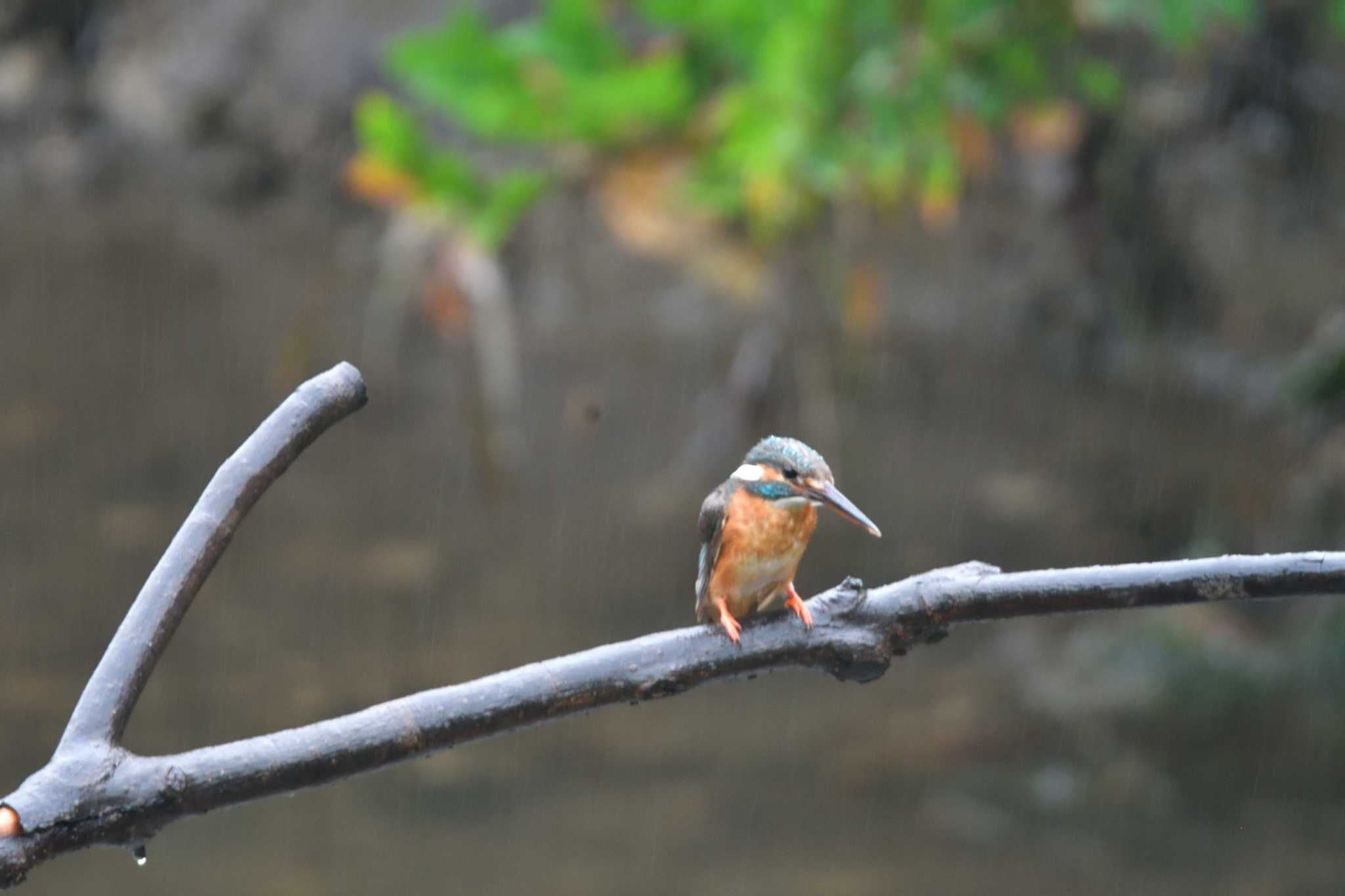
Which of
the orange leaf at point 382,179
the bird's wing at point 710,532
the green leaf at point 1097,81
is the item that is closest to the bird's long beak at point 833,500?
the bird's wing at point 710,532

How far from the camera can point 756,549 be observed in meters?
1.08

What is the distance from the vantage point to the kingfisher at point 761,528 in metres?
0.92

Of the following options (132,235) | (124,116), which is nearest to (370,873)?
(132,235)

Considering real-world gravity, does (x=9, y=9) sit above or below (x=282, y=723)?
above

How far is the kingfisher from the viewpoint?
92 centimetres

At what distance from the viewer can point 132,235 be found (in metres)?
7.36

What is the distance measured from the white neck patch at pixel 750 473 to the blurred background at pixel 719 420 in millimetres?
2094

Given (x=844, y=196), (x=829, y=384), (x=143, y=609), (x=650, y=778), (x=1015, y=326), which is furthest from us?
A: (x=1015, y=326)

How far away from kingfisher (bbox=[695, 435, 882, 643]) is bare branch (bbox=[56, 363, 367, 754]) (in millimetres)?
266

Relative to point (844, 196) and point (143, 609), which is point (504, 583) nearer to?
point (844, 196)

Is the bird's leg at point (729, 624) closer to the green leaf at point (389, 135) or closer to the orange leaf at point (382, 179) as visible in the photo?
the green leaf at point (389, 135)

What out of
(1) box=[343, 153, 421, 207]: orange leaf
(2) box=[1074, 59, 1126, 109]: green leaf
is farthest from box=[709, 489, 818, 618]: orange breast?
(2) box=[1074, 59, 1126, 109]: green leaf

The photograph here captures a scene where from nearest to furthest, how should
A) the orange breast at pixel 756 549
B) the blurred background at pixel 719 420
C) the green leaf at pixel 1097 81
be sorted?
1. the orange breast at pixel 756 549
2. the blurred background at pixel 719 420
3. the green leaf at pixel 1097 81

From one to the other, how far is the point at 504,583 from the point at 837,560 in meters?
1.31
